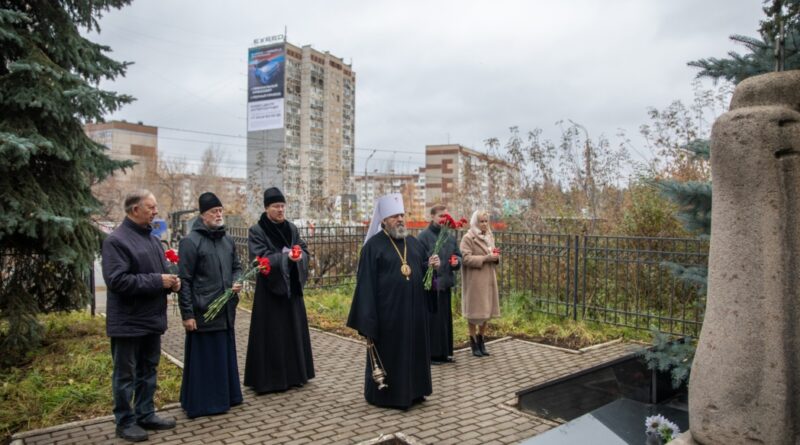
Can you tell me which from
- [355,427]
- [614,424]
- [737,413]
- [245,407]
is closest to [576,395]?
[614,424]

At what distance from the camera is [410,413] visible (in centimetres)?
548

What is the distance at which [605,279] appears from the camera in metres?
9.80

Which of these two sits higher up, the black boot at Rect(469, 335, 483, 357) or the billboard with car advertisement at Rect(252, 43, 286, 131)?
the billboard with car advertisement at Rect(252, 43, 286, 131)

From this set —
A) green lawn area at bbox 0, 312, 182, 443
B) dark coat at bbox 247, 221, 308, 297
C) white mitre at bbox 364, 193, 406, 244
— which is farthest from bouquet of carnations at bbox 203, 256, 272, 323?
green lawn area at bbox 0, 312, 182, 443

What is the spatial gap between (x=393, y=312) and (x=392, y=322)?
98 mm

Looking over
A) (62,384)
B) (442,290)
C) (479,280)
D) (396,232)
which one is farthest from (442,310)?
(62,384)

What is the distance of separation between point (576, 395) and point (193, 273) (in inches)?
150

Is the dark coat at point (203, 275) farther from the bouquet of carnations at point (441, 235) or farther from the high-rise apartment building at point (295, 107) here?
the high-rise apartment building at point (295, 107)

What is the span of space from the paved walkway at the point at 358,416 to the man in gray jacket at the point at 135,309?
22 cm

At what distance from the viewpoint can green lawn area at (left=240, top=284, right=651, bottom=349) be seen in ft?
28.2

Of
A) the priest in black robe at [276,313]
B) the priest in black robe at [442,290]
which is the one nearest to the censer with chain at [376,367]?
the priest in black robe at [276,313]

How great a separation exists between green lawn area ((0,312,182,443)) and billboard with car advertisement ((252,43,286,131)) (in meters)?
45.7

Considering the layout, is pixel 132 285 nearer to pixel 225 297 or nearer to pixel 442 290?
pixel 225 297

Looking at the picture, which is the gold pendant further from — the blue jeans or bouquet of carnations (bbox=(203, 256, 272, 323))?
the blue jeans
